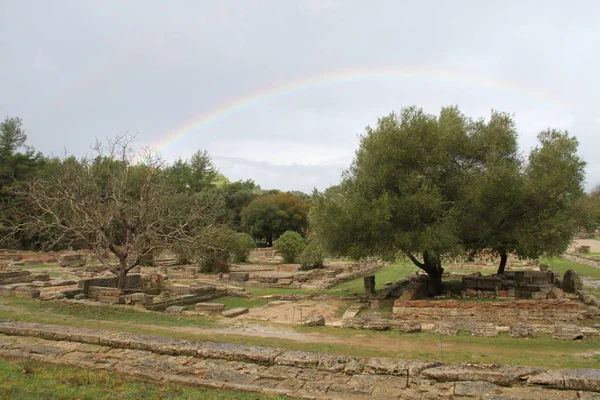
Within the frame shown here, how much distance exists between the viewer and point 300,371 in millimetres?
7918

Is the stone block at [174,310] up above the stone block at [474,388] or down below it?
below

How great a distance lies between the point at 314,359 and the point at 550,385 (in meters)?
3.86

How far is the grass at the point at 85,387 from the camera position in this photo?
21.6 feet

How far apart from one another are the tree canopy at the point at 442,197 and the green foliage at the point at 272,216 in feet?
141

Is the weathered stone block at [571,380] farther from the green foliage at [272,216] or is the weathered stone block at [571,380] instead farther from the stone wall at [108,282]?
the green foliage at [272,216]

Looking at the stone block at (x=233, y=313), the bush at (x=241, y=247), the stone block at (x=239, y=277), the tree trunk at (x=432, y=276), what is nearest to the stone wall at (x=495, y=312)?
the tree trunk at (x=432, y=276)

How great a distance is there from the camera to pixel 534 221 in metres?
20.2

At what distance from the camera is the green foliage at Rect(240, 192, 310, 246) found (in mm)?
64688

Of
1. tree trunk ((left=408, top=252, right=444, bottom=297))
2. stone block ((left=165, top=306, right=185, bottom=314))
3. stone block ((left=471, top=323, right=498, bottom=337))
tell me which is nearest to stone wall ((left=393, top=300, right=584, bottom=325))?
stone block ((left=471, top=323, right=498, bottom=337))

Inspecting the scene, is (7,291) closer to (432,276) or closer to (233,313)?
(233,313)

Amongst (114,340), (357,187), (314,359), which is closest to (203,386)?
(314,359)

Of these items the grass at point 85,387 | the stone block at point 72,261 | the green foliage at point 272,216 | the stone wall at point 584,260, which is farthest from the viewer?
the green foliage at point 272,216

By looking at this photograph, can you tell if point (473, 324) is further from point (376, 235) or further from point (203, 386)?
point (203, 386)

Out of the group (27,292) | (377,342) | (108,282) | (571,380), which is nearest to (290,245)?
(108,282)
